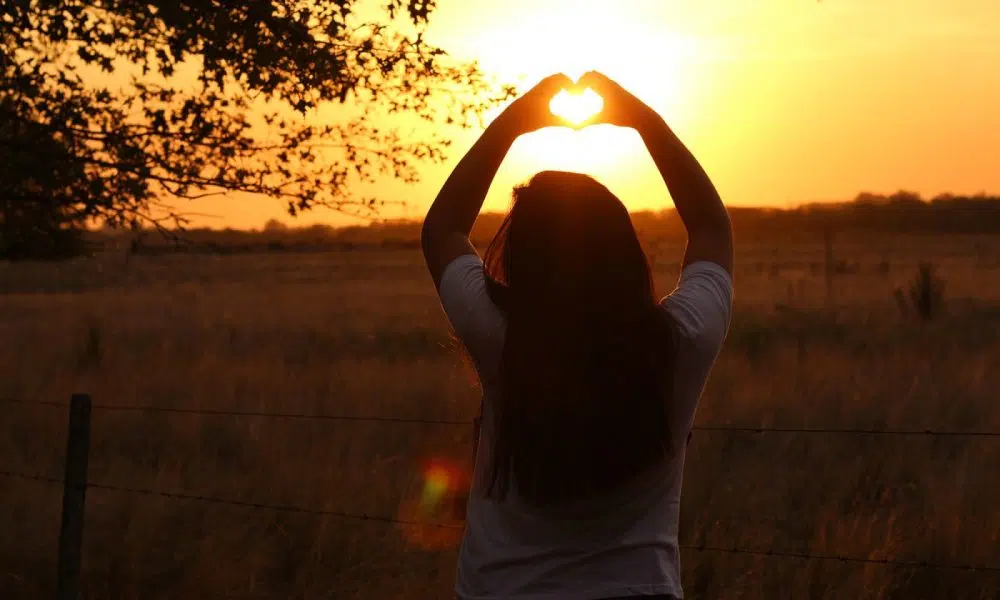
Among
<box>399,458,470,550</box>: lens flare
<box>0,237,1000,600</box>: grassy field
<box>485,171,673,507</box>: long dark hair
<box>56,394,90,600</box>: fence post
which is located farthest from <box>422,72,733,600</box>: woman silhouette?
<box>56,394,90,600</box>: fence post

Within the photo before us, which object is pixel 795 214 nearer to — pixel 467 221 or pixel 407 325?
pixel 407 325

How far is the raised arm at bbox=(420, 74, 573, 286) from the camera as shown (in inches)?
90.6

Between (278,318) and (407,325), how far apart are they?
4.17m

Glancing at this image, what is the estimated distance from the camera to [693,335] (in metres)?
2.09

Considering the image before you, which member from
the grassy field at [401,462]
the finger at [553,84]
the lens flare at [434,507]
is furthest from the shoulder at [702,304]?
the lens flare at [434,507]

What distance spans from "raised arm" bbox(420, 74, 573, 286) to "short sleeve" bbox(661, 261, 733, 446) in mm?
413

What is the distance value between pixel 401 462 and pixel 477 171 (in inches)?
278

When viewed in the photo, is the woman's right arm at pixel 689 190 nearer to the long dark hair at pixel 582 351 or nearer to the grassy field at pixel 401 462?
the long dark hair at pixel 582 351

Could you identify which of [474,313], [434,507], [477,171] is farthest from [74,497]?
[474,313]

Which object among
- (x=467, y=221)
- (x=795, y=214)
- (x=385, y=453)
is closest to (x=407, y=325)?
(x=385, y=453)

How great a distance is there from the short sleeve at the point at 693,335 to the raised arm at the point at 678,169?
0.14m

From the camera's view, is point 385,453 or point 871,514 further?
point 385,453

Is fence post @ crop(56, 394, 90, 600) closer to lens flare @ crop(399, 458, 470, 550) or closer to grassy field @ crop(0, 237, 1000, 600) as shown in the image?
grassy field @ crop(0, 237, 1000, 600)

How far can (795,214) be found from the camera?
90.3 m
